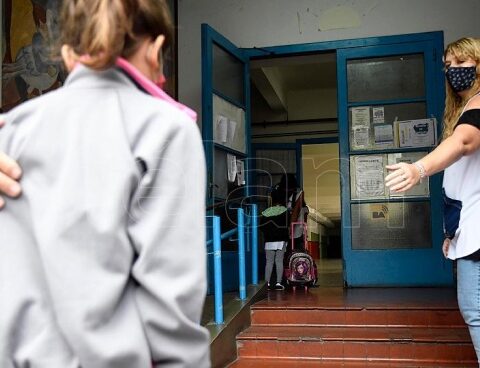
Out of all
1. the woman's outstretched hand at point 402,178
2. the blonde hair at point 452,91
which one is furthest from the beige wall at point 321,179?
the woman's outstretched hand at point 402,178

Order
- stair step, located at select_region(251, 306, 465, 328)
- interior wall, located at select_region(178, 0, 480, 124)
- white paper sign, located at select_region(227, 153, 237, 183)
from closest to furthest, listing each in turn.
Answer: stair step, located at select_region(251, 306, 465, 328), white paper sign, located at select_region(227, 153, 237, 183), interior wall, located at select_region(178, 0, 480, 124)

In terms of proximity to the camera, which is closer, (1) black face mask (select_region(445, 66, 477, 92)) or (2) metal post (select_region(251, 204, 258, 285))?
(1) black face mask (select_region(445, 66, 477, 92))

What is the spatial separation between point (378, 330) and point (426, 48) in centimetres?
265

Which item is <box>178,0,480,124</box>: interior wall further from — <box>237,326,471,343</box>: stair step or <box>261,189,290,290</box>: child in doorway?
<box>237,326,471,343</box>: stair step

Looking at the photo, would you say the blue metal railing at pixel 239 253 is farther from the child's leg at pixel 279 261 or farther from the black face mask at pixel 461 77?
the black face mask at pixel 461 77

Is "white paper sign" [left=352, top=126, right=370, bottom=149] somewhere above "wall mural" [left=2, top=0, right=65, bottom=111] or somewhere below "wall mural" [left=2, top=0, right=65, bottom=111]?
below

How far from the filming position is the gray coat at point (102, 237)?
688 millimetres

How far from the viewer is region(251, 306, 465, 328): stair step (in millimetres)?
3547

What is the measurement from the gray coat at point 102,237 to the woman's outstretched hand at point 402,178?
733 mm

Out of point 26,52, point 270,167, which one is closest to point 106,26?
point 26,52

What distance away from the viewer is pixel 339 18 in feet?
16.8

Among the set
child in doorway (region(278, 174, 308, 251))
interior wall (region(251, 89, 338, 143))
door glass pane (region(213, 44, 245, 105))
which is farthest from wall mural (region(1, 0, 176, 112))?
interior wall (region(251, 89, 338, 143))

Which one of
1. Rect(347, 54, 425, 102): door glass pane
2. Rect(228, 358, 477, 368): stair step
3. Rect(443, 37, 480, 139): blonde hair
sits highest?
Rect(347, 54, 425, 102): door glass pane

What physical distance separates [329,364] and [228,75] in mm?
2740
